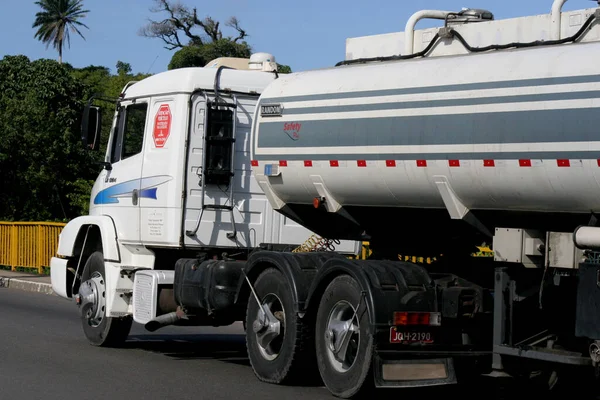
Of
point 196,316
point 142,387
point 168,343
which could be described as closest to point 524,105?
point 142,387

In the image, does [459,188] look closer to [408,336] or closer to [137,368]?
[408,336]

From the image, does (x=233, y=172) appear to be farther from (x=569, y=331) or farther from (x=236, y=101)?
(x=569, y=331)

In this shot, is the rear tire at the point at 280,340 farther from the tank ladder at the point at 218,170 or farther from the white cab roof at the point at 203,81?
the white cab roof at the point at 203,81

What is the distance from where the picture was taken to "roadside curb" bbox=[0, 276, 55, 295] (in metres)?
22.1

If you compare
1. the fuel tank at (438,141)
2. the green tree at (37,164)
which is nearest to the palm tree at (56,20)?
the green tree at (37,164)

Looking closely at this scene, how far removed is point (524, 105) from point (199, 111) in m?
4.86

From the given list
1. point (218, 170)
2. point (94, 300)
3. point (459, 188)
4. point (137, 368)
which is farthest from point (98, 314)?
point (459, 188)

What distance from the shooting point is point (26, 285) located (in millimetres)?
22922

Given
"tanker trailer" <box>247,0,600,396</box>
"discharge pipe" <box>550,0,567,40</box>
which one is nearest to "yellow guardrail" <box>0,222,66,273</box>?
"tanker trailer" <box>247,0,600,396</box>

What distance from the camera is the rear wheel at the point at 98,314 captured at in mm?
12773

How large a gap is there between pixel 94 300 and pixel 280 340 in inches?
138

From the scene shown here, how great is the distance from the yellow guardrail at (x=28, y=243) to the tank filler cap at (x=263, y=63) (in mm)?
12456

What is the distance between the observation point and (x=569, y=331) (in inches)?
333

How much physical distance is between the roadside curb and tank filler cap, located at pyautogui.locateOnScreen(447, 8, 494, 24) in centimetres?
1418
